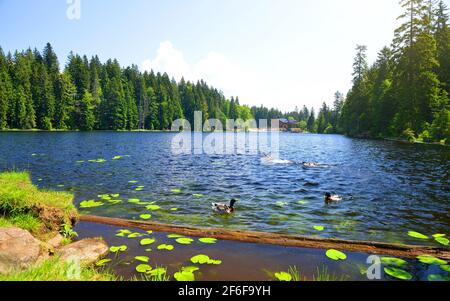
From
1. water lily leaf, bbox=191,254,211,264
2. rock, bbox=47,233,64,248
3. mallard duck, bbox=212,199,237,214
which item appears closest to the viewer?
water lily leaf, bbox=191,254,211,264

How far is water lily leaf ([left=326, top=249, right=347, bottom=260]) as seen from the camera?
857 cm

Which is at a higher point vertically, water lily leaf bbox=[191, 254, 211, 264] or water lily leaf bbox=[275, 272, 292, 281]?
water lily leaf bbox=[191, 254, 211, 264]

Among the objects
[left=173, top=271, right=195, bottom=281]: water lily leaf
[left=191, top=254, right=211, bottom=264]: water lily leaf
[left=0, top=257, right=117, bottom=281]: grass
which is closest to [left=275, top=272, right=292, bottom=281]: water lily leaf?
[left=191, top=254, right=211, bottom=264]: water lily leaf

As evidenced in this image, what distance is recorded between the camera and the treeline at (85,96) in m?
94.0

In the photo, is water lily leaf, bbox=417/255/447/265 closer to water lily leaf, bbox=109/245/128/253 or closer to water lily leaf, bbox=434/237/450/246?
water lily leaf, bbox=434/237/450/246

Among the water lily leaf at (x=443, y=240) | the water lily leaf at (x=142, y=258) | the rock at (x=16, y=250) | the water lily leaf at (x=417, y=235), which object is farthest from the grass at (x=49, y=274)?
the water lily leaf at (x=443, y=240)

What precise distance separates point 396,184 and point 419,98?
154 ft

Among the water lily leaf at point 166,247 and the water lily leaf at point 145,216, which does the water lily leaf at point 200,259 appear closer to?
the water lily leaf at point 166,247

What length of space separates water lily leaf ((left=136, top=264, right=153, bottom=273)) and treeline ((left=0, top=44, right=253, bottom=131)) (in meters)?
102

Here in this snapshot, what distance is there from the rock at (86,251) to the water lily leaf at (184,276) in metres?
2.55

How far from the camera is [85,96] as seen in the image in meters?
112

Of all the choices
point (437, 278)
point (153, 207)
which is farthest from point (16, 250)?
point (437, 278)

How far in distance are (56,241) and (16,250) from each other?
2637 mm

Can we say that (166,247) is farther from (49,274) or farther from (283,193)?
(283,193)
